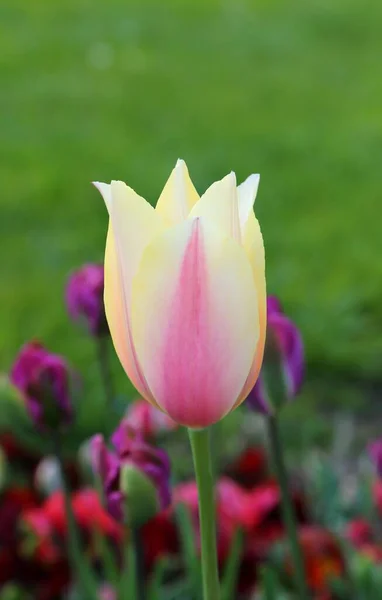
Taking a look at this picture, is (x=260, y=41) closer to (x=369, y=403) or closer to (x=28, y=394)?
(x=369, y=403)

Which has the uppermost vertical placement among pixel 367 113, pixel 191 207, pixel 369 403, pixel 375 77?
pixel 375 77

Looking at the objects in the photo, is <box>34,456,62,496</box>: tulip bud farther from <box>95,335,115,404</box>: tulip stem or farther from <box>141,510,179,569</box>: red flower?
<box>95,335,115,404</box>: tulip stem

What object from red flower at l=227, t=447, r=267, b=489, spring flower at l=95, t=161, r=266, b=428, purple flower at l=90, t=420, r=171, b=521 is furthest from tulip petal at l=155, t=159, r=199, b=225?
red flower at l=227, t=447, r=267, b=489

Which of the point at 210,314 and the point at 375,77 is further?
the point at 375,77

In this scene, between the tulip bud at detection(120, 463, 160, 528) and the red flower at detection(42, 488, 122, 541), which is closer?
the tulip bud at detection(120, 463, 160, 528)

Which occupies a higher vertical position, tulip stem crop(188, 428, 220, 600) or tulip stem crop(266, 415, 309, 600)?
tulip stem crop(266, 415, 309, 600)

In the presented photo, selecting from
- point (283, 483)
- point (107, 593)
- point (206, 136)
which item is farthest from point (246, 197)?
point (206, 136)

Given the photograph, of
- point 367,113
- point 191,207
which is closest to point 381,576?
point 191,207
